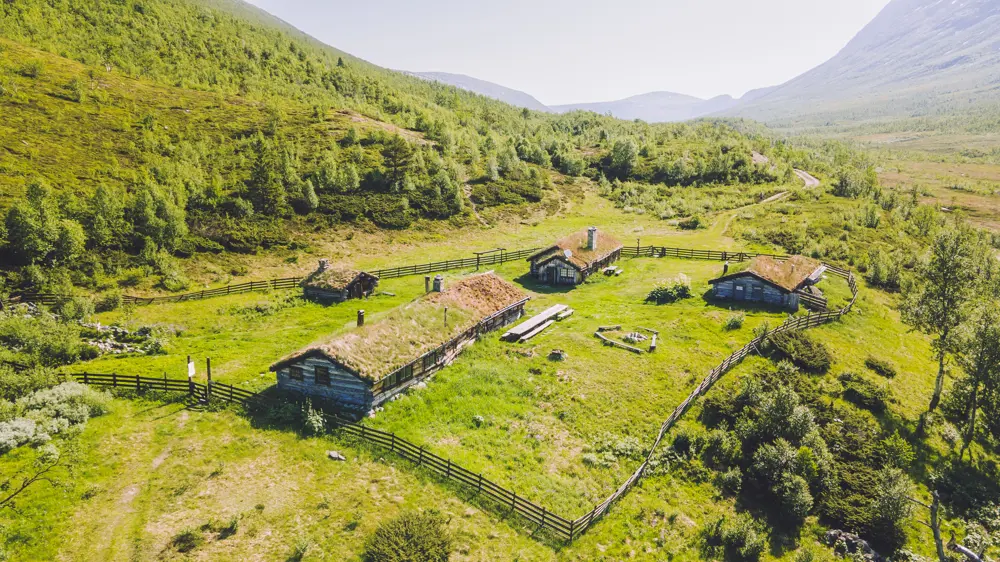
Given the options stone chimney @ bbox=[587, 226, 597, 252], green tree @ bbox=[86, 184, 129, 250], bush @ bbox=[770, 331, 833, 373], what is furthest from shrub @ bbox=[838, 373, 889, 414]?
green tree @ bbox=[86, 184, 129, 250]

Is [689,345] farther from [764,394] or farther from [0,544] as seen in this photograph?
[0,544]

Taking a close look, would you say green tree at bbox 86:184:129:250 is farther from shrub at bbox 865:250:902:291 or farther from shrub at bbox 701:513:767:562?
shrub at bbox 865:250:902:291

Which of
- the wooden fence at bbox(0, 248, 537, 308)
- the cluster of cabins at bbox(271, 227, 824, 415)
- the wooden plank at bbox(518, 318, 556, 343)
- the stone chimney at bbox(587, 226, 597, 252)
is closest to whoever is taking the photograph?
the cluster of cabins at bbox(271, 227, 824, 415)

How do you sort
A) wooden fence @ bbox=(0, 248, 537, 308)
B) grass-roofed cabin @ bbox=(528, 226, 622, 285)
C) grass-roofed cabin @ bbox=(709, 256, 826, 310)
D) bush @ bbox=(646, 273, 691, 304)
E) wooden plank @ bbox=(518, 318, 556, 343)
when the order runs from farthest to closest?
grass-roofed cabin @ bbox=(528, 226, 622, 285) → bush @ bbox=(646, 273, 691, 304) → grass-roofed cabin @ bbox=(709, 256, 826, 310) → wooden fence @ bbox=(0, 248, 537, 308) → wooden plank @ bbox=(518, 318, 556, 343)

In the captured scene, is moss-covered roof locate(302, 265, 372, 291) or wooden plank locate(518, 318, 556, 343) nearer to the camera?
wooden plank locate(518, 318, 556, 343)

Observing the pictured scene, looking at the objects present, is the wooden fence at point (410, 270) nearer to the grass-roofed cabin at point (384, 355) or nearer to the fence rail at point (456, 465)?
the fence rail at point (456, 465)

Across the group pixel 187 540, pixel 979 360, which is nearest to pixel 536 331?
pixel 187 540
